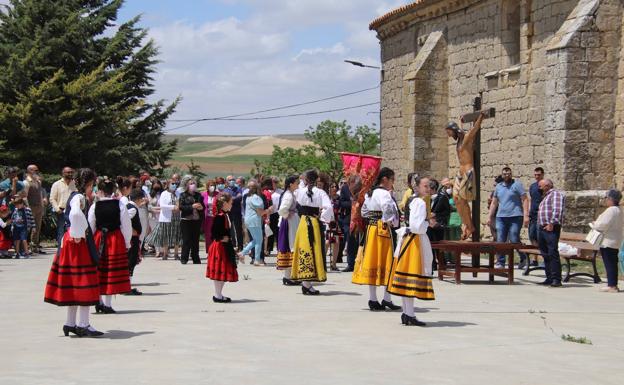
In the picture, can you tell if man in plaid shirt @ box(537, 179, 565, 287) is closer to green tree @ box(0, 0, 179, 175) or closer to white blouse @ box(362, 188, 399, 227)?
white blouse @ box(362, 188, 399, 227)

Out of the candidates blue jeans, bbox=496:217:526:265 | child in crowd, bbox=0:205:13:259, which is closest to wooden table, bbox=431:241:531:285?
blue jeans, bbox=496:217:526:265

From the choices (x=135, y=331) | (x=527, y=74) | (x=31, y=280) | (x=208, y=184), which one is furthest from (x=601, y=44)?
(x=135, y=331)

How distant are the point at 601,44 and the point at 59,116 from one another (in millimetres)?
15372

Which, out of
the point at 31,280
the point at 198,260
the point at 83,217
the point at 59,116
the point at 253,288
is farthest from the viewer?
the point at 59,116

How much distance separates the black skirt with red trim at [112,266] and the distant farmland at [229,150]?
81.6 metres

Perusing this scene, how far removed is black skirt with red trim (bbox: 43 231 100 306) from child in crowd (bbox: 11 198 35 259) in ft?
33.5

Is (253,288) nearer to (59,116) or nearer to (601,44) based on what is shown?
(601,44)

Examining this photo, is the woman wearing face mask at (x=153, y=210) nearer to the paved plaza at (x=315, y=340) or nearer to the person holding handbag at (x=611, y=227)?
the paved plaza at (x=315, y=340)

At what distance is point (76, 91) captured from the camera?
28.5 meters

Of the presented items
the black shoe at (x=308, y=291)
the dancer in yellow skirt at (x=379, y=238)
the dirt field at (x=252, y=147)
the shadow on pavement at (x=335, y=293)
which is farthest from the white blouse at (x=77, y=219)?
the dirt field at (x=252, y=147)

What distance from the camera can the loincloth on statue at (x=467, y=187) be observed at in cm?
1584

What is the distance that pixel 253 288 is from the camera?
14.5 metres

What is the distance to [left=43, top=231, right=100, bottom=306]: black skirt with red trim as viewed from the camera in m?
9.62

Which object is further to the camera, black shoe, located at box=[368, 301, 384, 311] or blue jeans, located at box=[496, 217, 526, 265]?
blue jeans, located at box=[496, 217, 526, 265]
